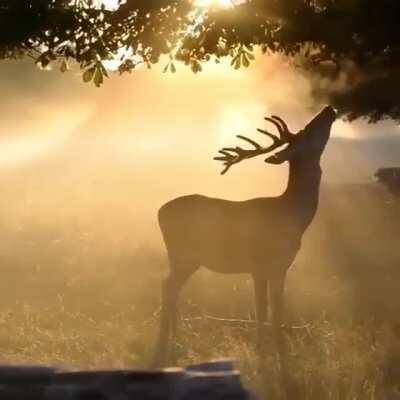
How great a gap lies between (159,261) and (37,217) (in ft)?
23.1

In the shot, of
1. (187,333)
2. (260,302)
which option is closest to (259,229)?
(260,302)

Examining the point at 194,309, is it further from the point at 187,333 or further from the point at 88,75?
the point at 88,75

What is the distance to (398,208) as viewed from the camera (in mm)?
21266

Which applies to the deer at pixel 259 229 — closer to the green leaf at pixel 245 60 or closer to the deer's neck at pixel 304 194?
the deer's neck at pixel 304 194

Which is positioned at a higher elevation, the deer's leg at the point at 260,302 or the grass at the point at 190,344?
the deer's leg at the point at 260,302

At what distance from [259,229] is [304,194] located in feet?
1.73

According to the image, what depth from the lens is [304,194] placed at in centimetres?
1021

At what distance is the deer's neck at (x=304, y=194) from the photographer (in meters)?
10.2

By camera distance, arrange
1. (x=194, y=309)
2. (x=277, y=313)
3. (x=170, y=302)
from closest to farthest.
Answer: (x=277, y=313) < (x=170, y=302) < (x=194, y=309)

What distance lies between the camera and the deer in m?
10.2

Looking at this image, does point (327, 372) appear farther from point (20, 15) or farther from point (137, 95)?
point (137, 95)

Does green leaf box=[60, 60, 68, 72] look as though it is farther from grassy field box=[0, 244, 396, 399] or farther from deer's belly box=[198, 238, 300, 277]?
grassy field box=[0, 244, 396, 399]

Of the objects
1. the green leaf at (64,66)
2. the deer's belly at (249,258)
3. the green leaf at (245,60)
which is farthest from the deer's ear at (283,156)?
the green leaf at (245,60)

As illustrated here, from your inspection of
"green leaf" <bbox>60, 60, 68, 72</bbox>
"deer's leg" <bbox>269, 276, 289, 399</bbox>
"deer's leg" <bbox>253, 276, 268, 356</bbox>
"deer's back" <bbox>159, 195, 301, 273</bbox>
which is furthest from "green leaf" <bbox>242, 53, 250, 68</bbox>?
"deer's leg" <bbox>269, 276, 289, 399</bbox>
